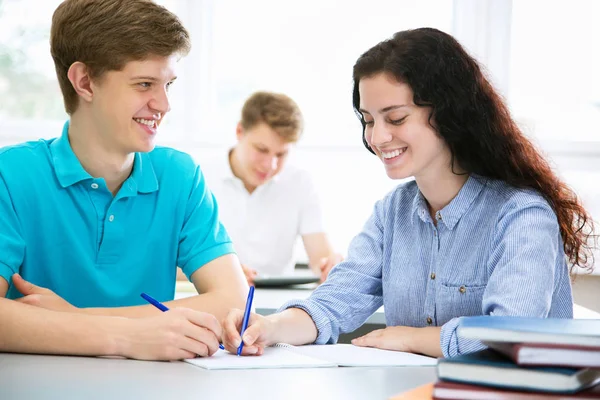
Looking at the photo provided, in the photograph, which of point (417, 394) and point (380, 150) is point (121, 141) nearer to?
point (380, 150)

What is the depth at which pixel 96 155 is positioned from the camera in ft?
6.11

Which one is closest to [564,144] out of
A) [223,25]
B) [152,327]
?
[223,25]

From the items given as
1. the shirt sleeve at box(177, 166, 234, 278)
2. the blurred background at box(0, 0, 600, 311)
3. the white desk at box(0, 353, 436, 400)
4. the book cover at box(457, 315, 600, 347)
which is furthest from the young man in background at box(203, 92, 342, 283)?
the book cover at box(457, 315, 600, 347)

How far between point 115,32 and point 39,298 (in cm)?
58

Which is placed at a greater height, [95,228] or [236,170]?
[95,228]

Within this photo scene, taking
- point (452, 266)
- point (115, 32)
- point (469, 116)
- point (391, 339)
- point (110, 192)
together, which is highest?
point (115, 32)

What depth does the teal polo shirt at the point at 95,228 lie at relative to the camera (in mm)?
1798

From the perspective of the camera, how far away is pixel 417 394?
103 cm

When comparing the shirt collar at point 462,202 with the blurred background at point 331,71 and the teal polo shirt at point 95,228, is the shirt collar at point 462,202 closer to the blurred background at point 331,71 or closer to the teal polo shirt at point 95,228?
the teal polo shirt at point 95,228

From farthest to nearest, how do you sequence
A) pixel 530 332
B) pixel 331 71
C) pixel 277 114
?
1. pixel 331 71
2. pixel 277 114
3. pixel 530 332

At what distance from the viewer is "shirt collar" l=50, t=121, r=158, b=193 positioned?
1816 millimetres

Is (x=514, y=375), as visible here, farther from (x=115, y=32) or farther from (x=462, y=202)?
(x=115, y=32)

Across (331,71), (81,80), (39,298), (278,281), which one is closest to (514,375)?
(39,298)

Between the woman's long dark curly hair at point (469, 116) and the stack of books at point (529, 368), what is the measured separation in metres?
0.73
